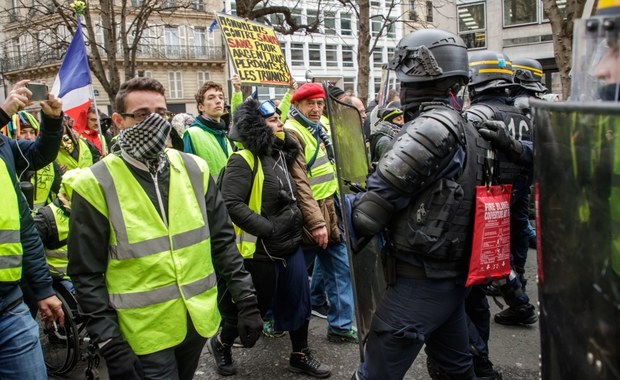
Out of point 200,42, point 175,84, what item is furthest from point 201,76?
point 200,42

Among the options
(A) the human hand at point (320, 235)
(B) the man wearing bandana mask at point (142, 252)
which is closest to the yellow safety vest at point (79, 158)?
(A) the human hand at point (320, 235)

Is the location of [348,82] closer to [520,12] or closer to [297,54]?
[297,54]

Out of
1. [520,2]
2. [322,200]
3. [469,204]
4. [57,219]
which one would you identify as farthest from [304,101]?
[520,2]

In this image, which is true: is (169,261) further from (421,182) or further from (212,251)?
(421,182)

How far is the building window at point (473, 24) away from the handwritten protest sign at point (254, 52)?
1884cm

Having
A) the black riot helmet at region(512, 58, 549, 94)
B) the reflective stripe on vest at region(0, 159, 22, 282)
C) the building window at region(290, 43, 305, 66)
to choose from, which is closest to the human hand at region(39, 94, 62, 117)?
the reflective stripe on vest at region(0, 159, 22, 282)

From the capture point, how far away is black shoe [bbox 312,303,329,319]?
5140 millimetres

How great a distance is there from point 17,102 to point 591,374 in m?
2.63

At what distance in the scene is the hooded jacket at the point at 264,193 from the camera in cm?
364

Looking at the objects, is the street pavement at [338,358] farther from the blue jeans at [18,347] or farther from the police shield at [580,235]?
the police shield at [580,235]

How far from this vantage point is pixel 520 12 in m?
22.7

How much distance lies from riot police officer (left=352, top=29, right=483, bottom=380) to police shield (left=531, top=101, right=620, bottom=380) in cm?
113

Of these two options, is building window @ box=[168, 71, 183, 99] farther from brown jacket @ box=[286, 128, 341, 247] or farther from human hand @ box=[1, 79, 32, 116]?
human hand @ box=[1, 79, 32, 116]

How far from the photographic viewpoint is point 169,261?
2273 millimetres
